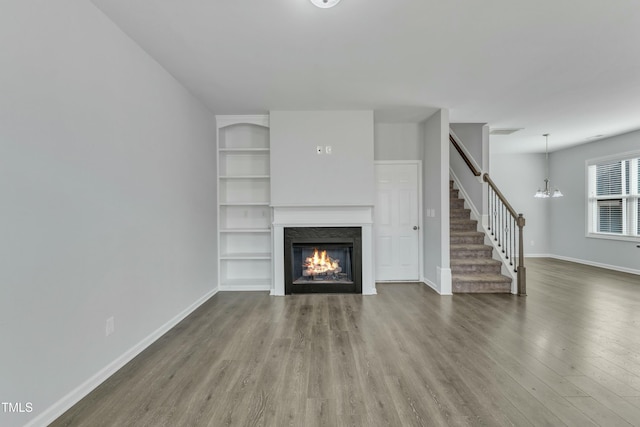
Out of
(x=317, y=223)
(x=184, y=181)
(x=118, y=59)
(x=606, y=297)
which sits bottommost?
(x=606, y=297)

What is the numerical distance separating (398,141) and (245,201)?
9.27 feet

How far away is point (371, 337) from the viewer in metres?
2.83

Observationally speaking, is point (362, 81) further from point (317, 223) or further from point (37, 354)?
point (37, 354)

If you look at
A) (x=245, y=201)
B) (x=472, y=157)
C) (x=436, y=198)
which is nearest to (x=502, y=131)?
(x=472, y=157)

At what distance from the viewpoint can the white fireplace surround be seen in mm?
4387

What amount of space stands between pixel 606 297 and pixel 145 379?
5703 mm

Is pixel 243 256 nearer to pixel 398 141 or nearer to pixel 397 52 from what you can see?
pixel 398 141

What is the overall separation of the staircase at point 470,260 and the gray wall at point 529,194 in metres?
2.96

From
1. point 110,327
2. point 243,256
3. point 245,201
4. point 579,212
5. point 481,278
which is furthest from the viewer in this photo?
point 579,212

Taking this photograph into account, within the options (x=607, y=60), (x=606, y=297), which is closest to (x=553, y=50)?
(x=607, y=60)

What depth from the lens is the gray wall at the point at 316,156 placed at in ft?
14.2

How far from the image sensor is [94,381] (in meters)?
2.05

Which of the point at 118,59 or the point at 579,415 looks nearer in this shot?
the point at 579,415

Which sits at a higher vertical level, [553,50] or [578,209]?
[553,50]
